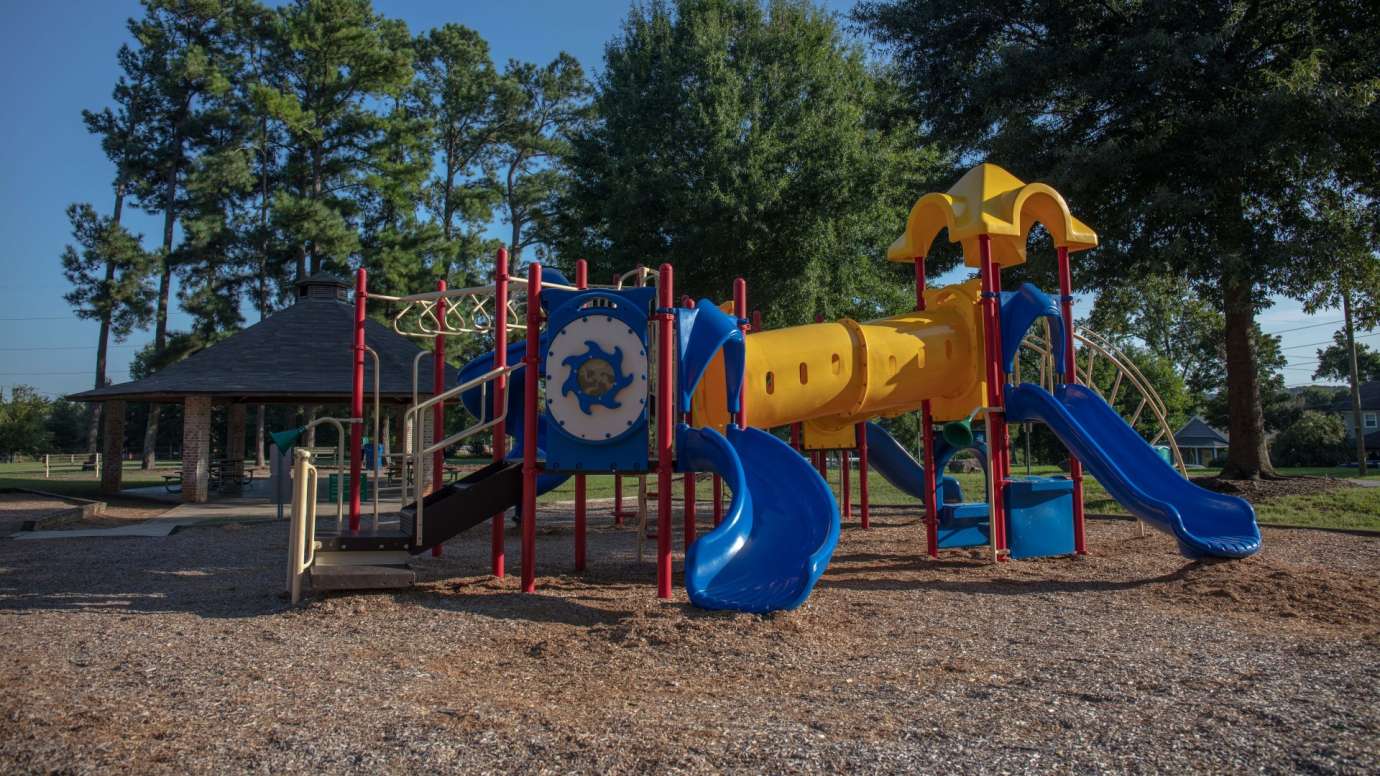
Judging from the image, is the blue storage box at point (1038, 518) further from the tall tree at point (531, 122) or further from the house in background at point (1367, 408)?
the house in background at point (1367, 408)

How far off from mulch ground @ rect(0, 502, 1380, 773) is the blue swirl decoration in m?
1.61

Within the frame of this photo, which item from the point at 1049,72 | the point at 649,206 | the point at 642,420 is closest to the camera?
the point at 642,420

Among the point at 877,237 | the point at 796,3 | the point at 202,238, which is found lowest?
the point at 877,237

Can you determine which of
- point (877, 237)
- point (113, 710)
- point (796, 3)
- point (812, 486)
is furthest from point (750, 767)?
point (796, 3)

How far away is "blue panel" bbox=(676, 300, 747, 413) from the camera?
7.78 m

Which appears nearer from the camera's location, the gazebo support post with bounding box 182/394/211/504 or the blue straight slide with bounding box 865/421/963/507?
the blue straight slide with bounding box 865/421/963/507

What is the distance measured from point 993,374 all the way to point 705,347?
3.41 metres

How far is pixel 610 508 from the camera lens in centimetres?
1803

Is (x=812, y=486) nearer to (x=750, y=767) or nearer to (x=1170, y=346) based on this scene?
(x=750, y=767)

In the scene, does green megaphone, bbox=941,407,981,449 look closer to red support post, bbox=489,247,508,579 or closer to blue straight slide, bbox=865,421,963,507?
blue straight slide, bbox=865,421,963,507

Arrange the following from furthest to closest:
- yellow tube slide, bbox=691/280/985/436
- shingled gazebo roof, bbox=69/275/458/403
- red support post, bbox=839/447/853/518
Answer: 1. shingled gazebo roof, bbox=69/275/458/403
2. red support post, bbox=839/447/853/518
3. yellow tube slide, bbox=691/280/985/436

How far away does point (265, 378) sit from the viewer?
20.2 meters

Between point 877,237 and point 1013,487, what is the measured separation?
14271mm

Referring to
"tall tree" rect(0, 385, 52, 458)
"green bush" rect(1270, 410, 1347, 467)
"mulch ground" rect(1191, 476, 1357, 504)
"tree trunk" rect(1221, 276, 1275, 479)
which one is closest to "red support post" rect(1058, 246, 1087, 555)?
"mulch ground" rect(1191, 476, 1357, 504)
